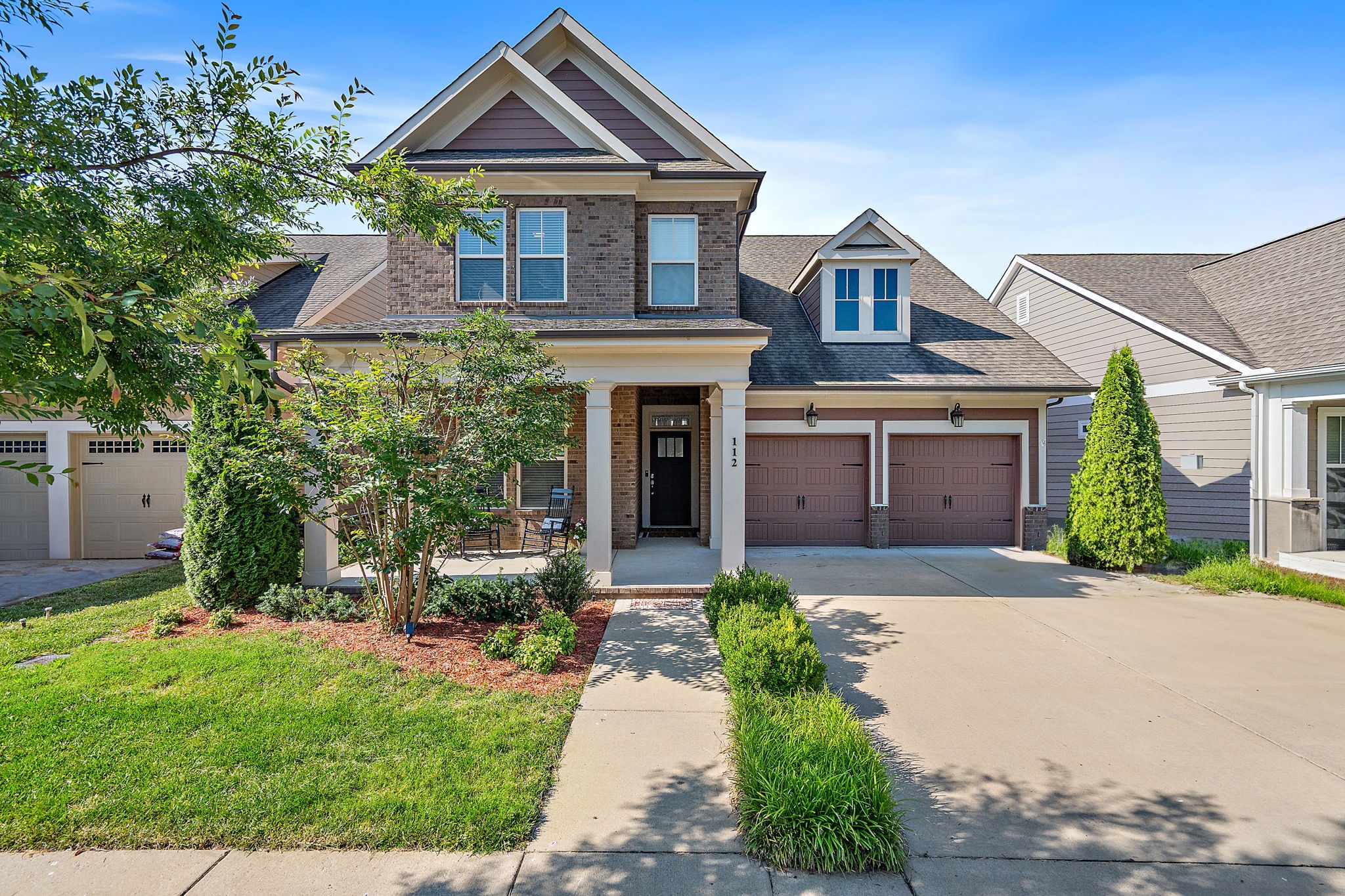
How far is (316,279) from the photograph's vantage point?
45.4 feet

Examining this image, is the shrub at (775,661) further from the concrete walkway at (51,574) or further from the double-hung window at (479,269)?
the concrete walkway at (51,574)

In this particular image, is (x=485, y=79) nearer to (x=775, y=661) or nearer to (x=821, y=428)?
(x=821, y=428)

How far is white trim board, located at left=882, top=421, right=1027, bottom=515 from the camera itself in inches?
449

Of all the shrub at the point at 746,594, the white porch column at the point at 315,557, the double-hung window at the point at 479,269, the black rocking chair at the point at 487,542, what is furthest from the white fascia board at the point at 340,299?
the shrub at the point at 746,594

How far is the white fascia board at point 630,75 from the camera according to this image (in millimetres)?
9414

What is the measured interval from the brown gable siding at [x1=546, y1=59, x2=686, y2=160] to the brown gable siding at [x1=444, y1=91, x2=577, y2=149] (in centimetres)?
76

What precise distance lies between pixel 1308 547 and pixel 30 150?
49.4 ft

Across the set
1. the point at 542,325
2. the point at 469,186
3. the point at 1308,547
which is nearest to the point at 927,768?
the point at 469,186

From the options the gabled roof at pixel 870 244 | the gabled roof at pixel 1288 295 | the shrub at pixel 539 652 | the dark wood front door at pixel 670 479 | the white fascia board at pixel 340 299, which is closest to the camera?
the shrub at pixel 539 652

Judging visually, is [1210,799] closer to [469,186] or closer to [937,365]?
[469,186]

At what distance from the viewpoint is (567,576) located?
6941 millimetres

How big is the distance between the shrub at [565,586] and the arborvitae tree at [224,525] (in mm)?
3172

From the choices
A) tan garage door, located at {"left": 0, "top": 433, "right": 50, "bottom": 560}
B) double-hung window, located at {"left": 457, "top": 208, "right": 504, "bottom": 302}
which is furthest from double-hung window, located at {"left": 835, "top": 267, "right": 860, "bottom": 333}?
tan garage door, located at {"left": 0, "top": 433, "right": 50, "bottom": 560}

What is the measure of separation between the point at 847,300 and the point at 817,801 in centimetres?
1028
